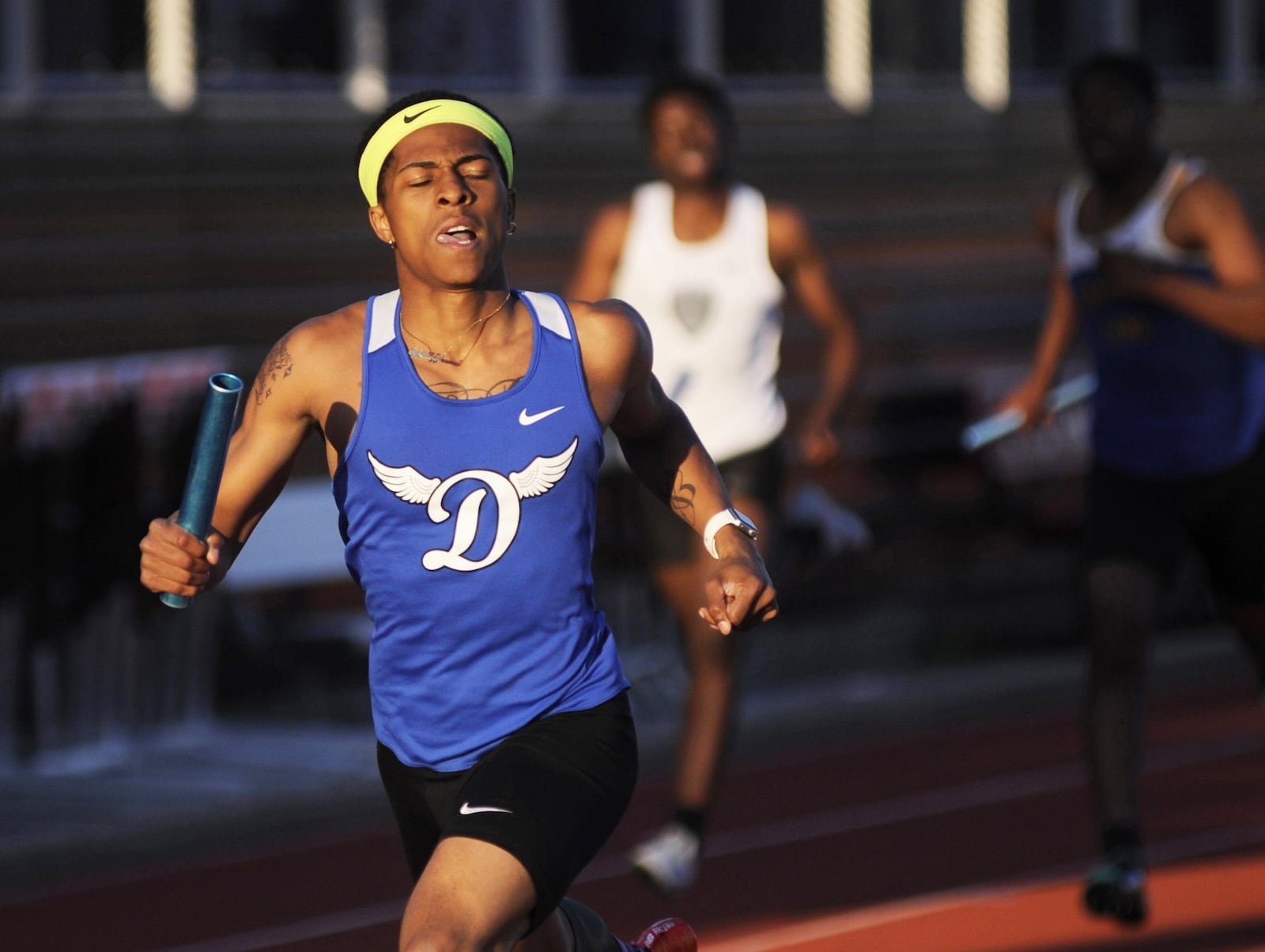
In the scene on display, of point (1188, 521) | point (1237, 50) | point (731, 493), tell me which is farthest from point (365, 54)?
point (1237, 50)

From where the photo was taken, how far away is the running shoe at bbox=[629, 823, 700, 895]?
6168mm

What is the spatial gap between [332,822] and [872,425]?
5.96 m

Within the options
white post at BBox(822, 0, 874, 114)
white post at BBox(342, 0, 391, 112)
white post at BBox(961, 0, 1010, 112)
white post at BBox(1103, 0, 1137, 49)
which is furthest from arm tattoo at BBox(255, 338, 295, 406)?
white post at BBox(1103, 0, 1137, 49)

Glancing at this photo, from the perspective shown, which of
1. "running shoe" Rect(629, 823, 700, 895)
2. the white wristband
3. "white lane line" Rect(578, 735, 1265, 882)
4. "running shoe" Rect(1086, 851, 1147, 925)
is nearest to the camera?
the white wristband

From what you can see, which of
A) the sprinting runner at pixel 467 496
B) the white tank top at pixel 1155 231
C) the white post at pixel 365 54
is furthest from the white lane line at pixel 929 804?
the white post at pixel 365 54

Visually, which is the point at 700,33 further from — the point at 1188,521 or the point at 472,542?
the point at 472,542

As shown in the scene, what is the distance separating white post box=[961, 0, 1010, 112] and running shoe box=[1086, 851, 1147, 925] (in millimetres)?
9343

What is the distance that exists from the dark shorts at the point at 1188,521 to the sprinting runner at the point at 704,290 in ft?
3.58

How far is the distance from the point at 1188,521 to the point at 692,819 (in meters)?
1.60

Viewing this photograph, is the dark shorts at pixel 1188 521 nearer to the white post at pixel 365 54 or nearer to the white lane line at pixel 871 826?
the white lane line at pixel 871 826

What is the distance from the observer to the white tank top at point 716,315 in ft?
22.0

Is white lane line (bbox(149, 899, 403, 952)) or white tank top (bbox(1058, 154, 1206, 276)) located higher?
white tank top (bbox(1058, 154, 1206, 276))

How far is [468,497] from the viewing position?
3.80 m

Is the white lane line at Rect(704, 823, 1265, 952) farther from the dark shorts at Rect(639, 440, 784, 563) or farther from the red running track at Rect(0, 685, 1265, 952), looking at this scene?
the dark shorts at Rect(639, 440, 784, 563)
